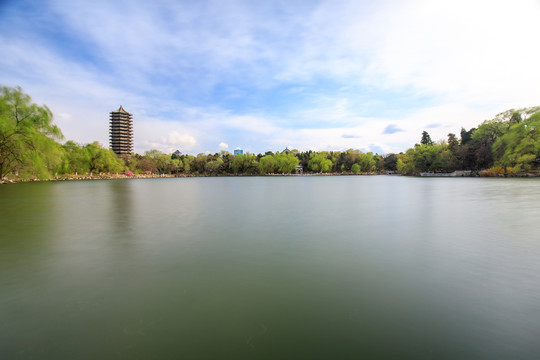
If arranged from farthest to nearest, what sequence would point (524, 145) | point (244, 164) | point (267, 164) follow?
point (244, 164)
point (267, 164)
point (524, 145)

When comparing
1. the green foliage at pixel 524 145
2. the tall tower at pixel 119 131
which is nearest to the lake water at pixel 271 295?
the green foliage at pixel 524 145

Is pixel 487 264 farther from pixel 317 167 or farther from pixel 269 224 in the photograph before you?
pixel 317 167

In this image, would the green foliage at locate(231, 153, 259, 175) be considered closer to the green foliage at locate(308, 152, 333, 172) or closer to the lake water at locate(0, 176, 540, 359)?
the green foliage at locate(308, 152, 333, 172)

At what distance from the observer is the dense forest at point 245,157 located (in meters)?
24.3

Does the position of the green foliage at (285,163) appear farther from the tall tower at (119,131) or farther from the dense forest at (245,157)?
the tall tower at (119,131)

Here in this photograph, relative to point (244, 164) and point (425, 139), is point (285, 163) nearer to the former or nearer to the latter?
point (244, 164)

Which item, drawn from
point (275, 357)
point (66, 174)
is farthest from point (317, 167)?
point (275, 357)

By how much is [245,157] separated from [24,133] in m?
64.0

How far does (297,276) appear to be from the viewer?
385 cm

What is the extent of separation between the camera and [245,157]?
8594cm

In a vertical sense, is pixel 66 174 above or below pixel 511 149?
below

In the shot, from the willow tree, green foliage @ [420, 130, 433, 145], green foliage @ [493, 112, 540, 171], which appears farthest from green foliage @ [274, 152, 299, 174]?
the willow tree

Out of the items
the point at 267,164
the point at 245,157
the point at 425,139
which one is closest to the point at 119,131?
the point at 245,157

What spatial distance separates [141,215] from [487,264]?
9817 millimetres
